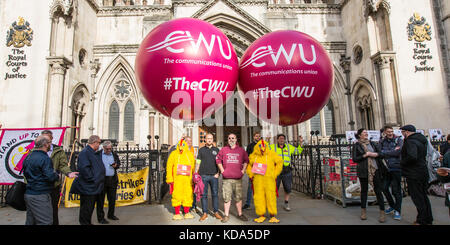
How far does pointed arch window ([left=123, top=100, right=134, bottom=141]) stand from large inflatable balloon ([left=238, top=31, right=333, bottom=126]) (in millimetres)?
14632

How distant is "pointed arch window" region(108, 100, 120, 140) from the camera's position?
16.2 metres

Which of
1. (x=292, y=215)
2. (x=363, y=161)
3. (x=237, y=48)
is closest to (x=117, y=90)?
(x=237, y=48)

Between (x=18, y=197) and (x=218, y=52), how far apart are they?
11.7ft

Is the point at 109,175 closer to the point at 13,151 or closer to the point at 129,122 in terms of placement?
the point at 13,151

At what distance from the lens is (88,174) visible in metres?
4.10

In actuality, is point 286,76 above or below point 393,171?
above

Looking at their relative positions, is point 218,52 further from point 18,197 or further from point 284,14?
point 284,14

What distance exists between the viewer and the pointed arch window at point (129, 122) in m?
16.2

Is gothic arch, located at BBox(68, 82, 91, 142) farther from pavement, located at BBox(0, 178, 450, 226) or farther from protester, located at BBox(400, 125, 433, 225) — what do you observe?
protester, located at BBox(400, 125, 433, 225)

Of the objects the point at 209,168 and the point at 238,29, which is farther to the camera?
the point at 238,29

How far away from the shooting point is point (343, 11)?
1645 centimetres

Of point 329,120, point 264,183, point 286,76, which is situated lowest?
point 264,183

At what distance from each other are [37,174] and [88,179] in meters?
0.98

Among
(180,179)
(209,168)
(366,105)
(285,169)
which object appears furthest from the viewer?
(366,105)
